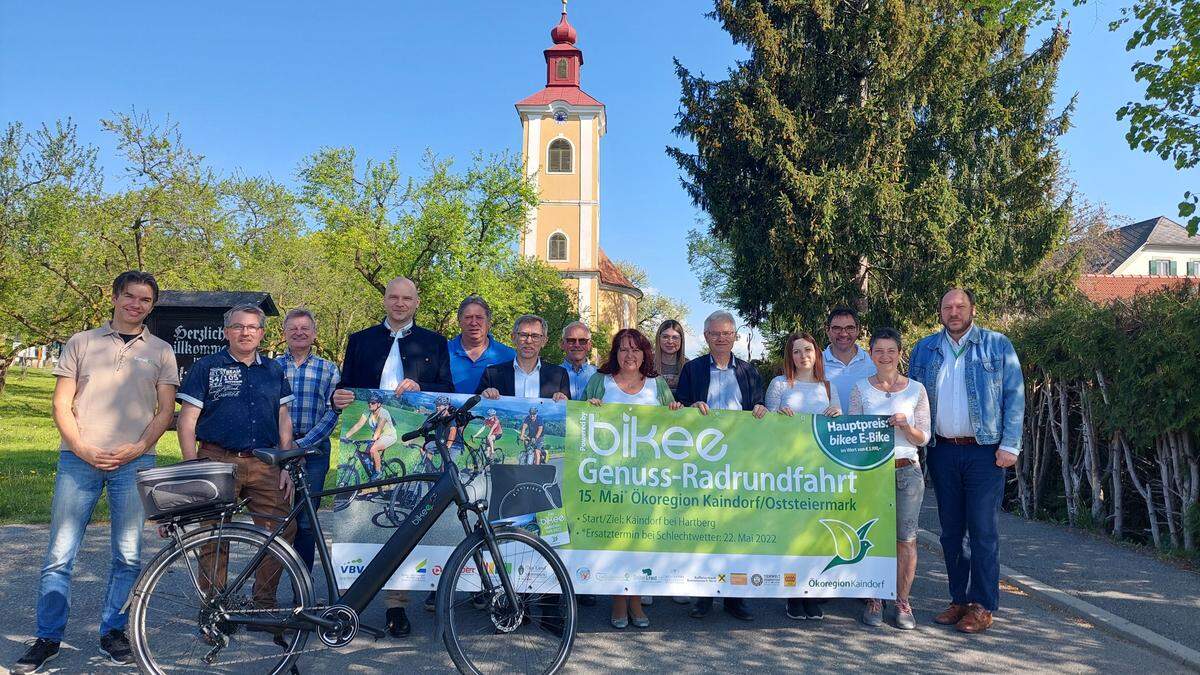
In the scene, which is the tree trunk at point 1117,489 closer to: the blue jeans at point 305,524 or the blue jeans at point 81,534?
the blue jeans at point 305,524

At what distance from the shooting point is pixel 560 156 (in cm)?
5800

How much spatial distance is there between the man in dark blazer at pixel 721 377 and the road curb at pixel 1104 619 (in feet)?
8.31

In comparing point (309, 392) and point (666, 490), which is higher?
point (309, 392)

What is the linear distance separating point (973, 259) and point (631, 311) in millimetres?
58455

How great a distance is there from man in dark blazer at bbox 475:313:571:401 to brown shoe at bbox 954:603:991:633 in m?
2.93

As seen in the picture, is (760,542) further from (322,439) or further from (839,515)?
(322,439)

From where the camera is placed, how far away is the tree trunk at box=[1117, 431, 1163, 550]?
7.45 metres

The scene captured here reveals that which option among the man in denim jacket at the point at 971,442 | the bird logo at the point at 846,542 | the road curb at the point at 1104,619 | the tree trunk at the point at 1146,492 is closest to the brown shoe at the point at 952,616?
the man in denim jacket at the point at 971,442

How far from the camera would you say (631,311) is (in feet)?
257

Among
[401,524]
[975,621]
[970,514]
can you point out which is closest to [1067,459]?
[970,514]

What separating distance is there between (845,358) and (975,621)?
6.70 feet

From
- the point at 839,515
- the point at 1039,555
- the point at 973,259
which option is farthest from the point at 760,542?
the point at 973,259

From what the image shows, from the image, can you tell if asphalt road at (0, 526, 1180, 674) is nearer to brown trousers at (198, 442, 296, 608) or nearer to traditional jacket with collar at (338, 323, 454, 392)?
brown trousers at (198, 442, 296, 608)

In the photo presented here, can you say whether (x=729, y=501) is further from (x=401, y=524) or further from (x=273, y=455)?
(x=273, y=455)
